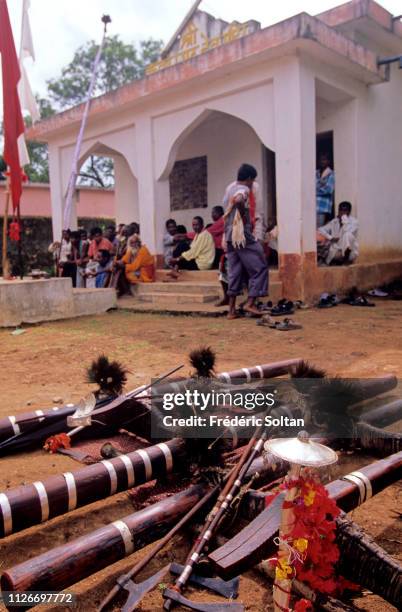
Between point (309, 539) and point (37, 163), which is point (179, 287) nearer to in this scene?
point (309, 539)

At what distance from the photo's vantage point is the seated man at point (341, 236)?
28.7ft

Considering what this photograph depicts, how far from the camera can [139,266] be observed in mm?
9789

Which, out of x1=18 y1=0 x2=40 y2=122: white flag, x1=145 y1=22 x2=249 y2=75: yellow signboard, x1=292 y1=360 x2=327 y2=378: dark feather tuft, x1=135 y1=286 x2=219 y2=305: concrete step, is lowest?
x1=292 y1=360 x2=327 y2=378: dark feather tuft

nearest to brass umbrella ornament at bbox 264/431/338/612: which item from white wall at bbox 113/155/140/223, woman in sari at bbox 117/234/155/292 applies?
woman in sari at bbox 117/234/155/292

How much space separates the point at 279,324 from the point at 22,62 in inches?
232

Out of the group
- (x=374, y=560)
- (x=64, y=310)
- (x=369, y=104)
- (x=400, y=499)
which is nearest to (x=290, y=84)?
(x=369, y=104)

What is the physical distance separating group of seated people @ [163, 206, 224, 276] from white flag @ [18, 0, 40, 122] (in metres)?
3.24

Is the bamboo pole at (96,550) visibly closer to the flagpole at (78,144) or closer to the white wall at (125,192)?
the flagpole at (78,144)

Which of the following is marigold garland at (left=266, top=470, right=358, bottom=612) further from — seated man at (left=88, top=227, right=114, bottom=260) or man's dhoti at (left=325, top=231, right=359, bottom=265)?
seated man at (left=88, top=227, right=114, bottom=260)

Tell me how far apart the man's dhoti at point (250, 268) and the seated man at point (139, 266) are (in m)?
3.23

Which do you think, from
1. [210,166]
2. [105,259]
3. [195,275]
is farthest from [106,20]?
[195,275]

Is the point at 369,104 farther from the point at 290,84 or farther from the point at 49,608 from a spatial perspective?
the point at 49,608

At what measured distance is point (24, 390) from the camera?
393cm

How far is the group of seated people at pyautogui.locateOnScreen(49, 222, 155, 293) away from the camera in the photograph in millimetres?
9805
